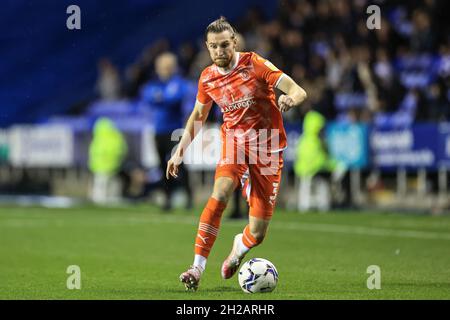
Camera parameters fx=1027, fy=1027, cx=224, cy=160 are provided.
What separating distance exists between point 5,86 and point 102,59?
7.91 feet

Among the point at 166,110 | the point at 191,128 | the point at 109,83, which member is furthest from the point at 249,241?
the point at 109,83

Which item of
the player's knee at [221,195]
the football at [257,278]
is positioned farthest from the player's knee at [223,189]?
the football at [257,278]

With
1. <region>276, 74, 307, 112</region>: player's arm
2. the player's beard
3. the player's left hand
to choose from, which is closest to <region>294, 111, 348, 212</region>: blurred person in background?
the player's beard

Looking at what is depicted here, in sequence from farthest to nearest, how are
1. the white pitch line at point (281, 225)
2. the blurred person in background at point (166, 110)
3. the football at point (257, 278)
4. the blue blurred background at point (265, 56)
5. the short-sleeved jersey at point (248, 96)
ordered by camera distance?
the blue blurred background at point (265, 56) → the blurred person in background at point (166, 110) → the white pitch line at point (281, 225) → the short-sleeved jersey at point (248, 96) → the football at point (257, 278)

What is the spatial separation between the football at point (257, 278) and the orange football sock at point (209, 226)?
0.33 metres

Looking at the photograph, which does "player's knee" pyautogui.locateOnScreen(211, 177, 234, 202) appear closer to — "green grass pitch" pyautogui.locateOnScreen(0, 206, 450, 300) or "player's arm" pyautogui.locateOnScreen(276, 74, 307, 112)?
"green grass pitch" pyautogui.locateOnScreen(0, 206, 450, 300)

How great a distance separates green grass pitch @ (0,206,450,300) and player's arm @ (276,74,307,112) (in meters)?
1.25

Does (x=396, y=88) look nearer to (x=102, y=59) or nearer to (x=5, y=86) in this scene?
(x=102, y=59)

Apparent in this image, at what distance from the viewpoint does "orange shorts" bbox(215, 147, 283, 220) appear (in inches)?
293

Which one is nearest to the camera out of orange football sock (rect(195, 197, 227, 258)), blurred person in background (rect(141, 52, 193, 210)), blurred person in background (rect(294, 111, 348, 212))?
orange football sock (rect(195, 197, 227, 258))

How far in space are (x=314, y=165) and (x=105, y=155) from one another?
16.2 ft

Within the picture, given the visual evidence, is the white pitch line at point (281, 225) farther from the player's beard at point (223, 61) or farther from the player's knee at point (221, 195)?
the player's beard at point (223, 61)

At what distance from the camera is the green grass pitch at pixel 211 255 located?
278 inches

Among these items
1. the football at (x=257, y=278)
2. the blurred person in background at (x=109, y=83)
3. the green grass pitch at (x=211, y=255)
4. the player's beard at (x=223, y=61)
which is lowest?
the green grass pitch at (x=211, y=255)
